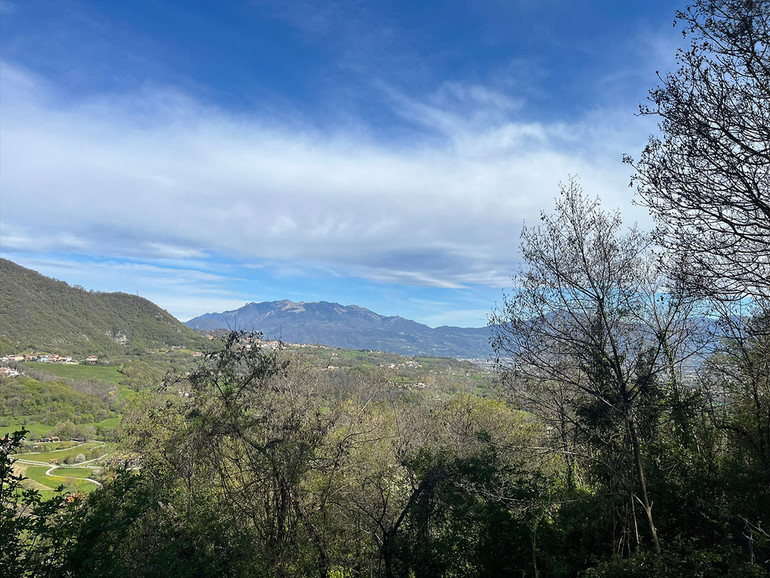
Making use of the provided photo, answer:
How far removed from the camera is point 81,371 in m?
70.8

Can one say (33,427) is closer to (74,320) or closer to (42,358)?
(42,358)

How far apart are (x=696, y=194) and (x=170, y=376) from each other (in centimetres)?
1108


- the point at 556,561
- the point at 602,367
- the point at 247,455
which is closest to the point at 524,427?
the point at 556,561

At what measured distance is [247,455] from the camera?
9102 millimetres

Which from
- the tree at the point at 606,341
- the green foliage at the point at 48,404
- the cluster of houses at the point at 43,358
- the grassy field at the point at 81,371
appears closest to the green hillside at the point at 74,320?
the cluster of houses at the point at 43,358

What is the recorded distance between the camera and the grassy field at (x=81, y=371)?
66875 millimetres

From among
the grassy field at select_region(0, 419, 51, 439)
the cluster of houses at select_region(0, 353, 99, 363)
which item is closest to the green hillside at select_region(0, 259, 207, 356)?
the cluster of houses at select_region(0, 353, 99, 363)

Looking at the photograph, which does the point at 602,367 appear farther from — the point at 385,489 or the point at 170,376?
the point at 170,376

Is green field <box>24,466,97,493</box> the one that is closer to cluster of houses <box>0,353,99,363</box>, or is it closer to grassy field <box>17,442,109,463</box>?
grassy field <box>17,442,109,463</box>

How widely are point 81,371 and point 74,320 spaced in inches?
1942

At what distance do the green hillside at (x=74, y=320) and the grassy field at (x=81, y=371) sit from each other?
14.0m

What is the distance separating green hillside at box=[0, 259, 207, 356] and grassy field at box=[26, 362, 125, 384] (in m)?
14.0

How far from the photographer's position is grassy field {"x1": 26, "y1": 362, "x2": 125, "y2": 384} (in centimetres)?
6688

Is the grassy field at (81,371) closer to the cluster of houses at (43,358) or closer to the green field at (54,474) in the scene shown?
the cluster of houses at (43,358)
